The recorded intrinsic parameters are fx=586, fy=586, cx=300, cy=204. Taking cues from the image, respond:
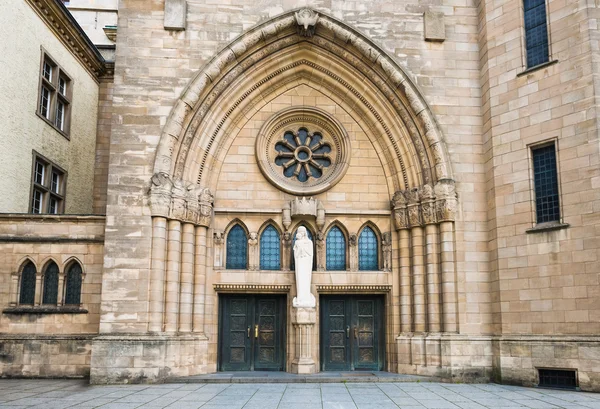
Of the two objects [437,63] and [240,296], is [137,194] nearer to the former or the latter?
[240,296]

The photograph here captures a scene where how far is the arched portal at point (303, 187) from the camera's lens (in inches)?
581

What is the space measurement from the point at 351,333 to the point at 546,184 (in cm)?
631

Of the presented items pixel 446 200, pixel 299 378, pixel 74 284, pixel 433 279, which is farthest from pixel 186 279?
pixel 446 200

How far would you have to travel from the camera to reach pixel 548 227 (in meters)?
13.2

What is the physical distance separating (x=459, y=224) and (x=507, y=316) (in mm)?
2504

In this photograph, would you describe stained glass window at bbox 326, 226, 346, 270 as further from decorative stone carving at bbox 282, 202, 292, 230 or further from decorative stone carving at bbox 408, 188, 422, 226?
decorative stone carving at bbox 408, 188, 422, 226

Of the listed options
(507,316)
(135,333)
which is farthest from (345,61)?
(135,333)

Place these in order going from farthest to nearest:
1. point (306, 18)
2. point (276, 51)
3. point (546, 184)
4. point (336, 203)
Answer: point (336, 203) < point (276, 51) < point (306, 18) < point (546, 184)

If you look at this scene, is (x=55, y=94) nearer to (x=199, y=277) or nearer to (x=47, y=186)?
(x=47, y=186)

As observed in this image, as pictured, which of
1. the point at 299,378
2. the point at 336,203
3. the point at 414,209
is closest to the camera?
the point at 299,378

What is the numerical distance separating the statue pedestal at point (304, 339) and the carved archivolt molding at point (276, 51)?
450 cm

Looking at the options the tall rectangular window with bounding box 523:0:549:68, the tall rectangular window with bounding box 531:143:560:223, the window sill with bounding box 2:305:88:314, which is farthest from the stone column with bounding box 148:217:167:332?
the tall rectangular window with bounding box 523:0:549:68

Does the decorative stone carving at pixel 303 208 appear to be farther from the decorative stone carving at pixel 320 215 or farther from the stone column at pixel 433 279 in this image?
the stone column at pixel 433 279

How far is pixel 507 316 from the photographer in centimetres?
1380
